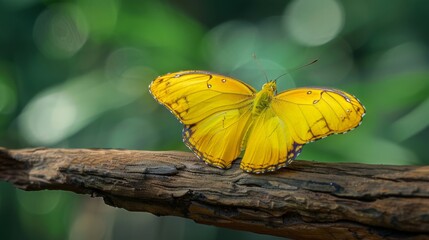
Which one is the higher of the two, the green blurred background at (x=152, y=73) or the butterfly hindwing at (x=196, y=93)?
the green blurred background at (x=152, y=73)

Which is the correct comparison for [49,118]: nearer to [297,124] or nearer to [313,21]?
[313,21]

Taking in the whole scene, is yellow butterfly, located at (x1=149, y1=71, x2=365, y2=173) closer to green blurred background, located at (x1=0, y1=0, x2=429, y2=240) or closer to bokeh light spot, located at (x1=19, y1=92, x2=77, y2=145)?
green blurred background, located at (x1=0, y1=0, x2=429, y2=240)

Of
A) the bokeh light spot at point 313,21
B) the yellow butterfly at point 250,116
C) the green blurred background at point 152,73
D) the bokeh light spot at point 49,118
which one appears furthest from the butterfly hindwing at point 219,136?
the bokeh light spot at point 313,21

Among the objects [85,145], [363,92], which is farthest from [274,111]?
[85,145]

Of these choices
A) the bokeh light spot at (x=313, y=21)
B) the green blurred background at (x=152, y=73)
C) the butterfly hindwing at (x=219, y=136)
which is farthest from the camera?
the bokeh light spot at (x=313, y=21)

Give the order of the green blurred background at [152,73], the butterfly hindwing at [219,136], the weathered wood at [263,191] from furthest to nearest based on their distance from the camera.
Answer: the green blurred background at [152,73] → the butterfly hindwing at [219,136] → the weathered wood at [263,191]

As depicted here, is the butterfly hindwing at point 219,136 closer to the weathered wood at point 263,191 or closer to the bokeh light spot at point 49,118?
the weathered wood at point 263,191
